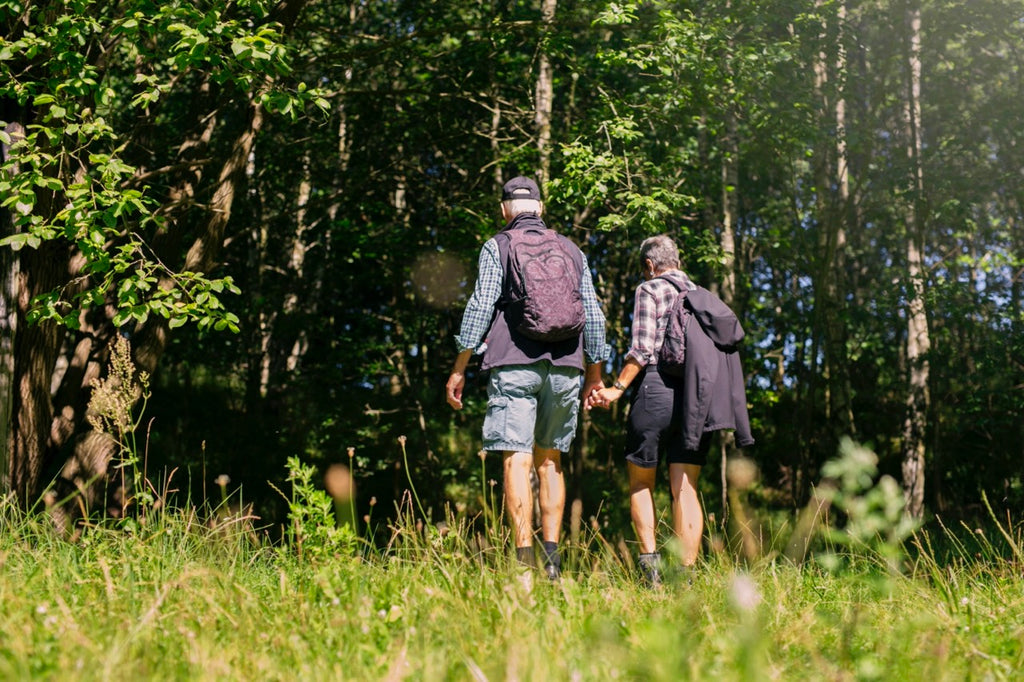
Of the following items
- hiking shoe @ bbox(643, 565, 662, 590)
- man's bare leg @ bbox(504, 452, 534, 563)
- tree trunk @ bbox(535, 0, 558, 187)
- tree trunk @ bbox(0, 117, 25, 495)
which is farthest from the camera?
tree trunk @ bbox(535, 0, 558, 187)

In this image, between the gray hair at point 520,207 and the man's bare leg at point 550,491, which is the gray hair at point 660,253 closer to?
the gray hair at point 520,207

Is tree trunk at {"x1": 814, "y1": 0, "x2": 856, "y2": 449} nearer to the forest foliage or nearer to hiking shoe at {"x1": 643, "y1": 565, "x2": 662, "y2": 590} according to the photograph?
the forest foliage

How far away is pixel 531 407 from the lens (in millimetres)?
4484

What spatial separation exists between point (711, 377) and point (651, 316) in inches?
17.7

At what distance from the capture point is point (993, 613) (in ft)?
10.7

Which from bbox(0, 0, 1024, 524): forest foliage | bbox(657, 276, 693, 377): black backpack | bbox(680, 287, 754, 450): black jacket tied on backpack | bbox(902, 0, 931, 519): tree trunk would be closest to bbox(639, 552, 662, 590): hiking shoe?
bbox(680, 287, 754, 450): black jacket tied on backpack

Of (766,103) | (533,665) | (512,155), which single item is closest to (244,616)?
(533,665)

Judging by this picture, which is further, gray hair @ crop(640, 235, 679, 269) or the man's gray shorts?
gray hair @ crop(640, 235, 679, 269)

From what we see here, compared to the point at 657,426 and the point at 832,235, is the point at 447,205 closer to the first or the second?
the point at 832,235

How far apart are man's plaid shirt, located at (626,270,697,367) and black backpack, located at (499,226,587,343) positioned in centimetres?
35

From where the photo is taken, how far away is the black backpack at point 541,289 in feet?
14.5

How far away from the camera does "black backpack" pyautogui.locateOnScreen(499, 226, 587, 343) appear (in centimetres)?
443

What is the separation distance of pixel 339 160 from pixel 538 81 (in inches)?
121

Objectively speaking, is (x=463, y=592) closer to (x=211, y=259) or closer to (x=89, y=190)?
(x=89, y=190)
